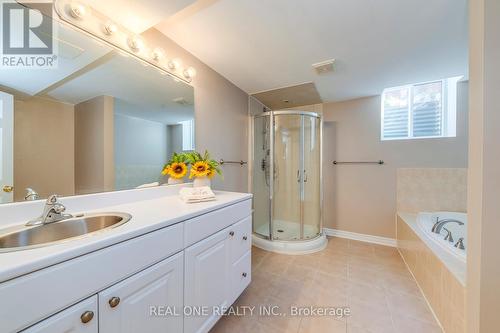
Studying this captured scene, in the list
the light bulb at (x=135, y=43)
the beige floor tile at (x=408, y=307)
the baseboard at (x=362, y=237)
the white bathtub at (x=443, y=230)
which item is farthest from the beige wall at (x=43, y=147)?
the baseboard at (x=362, y=237)

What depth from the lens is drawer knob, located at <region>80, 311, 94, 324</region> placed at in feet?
2.02

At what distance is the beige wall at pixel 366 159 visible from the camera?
2.41 meters

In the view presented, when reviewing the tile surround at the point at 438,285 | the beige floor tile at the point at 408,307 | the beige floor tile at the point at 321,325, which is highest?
the tile surround at the point at 438,285

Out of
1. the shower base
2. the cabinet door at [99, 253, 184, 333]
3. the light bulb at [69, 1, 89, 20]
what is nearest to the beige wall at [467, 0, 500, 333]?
the cabinet door at [99, 253, 184, 333]

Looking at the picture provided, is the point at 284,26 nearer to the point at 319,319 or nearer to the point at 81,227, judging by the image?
the point at 81,227

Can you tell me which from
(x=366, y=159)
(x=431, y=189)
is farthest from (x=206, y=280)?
(x=431, y=189)

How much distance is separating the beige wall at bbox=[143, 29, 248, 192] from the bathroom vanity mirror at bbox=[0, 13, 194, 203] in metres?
0.28

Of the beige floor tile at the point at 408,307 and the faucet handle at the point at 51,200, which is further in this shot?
the beige floor tile at the point at 408,307

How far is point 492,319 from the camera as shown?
34.5 inches

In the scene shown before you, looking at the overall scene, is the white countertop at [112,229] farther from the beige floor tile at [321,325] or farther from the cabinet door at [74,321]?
the beige floor tile at [321,325]

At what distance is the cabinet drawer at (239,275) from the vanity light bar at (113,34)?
1591 millimetres

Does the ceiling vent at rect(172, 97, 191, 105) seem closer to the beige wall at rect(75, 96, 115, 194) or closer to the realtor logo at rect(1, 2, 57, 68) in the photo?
the beige wall at rect(75, 96, 115, 194)

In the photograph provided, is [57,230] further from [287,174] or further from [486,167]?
[287,174]

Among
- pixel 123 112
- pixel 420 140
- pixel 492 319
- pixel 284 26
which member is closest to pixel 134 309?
pixel 123 112
